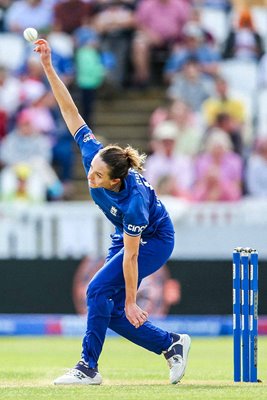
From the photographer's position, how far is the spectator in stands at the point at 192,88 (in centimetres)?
1653

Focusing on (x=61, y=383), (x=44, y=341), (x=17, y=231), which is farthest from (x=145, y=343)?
(x=17, y=231)

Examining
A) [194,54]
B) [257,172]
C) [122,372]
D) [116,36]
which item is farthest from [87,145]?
[116,36]

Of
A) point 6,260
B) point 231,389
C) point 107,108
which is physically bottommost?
point 231,389

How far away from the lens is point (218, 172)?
14.8 meters

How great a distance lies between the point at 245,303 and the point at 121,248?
83cm

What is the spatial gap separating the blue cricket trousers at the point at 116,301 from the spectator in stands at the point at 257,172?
744 centimetres

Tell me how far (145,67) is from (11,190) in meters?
3.39

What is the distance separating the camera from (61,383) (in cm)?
767

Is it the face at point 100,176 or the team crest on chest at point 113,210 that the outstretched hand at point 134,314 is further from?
the face at point 100,176

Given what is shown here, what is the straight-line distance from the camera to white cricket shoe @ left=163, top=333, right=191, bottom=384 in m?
7.82

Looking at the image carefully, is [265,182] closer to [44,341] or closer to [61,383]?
[44,341]

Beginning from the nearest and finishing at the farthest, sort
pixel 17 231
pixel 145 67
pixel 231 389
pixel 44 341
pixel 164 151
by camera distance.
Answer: pixel 231 389 < pixel 44 341 < pixel 17 231 < pixel 164 151 < pixel 145 67

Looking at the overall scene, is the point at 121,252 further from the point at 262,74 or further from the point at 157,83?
the point at 157,83

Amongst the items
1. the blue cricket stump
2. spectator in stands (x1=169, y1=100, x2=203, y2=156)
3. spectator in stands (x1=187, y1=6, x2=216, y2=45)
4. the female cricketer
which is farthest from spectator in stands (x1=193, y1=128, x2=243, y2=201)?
the blue cricket stump
